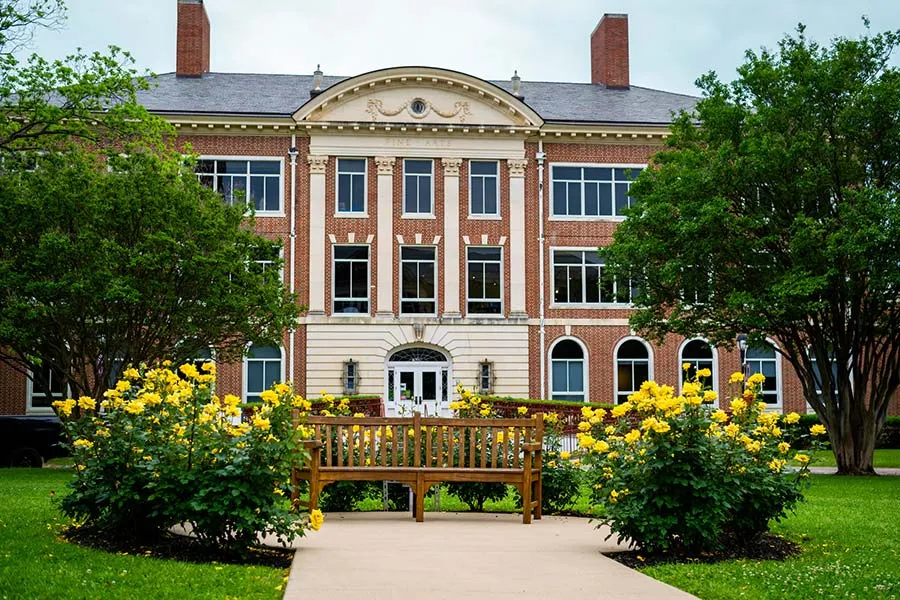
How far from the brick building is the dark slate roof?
168 mm

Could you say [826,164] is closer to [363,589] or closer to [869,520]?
[869,520]

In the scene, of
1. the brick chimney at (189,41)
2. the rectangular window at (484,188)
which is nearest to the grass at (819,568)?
the rectangular window at (484,188)

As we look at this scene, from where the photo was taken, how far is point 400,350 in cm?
3697

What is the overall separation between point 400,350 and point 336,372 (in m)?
2.40

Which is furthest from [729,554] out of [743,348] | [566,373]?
[566,373]

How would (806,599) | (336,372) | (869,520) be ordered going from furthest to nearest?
(336,372) → (869,520) → (806,599)

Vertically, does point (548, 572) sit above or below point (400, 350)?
below

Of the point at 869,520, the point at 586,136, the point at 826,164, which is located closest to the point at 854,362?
the point at 826,164

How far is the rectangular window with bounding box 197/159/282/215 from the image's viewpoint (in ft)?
120

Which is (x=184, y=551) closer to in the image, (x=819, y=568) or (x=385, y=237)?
(x=819, y=568)

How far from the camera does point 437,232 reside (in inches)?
1459

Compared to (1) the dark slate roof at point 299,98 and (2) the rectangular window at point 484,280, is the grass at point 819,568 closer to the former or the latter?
(2) the rectangular window at point 484,280

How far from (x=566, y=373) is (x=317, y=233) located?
9.88 m

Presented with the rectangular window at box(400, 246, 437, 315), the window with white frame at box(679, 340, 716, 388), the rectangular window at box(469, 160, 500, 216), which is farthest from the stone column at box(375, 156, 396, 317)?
the window with white frame at box(679, 340, 716, 388)
